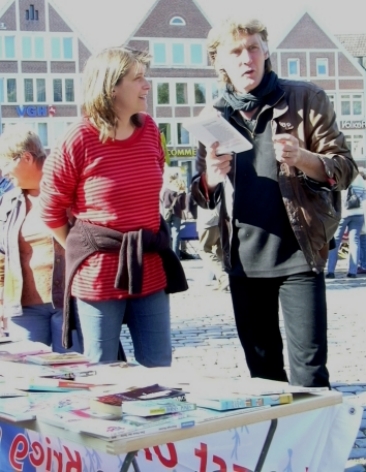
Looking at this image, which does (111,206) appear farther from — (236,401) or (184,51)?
(184,51)

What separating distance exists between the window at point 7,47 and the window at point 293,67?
59.6 ft

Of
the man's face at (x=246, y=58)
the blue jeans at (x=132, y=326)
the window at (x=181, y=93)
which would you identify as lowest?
the blue jeans at (x=132, y=326)

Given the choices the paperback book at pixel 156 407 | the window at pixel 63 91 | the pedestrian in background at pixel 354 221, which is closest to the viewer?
the paperback book at pixel 156 407

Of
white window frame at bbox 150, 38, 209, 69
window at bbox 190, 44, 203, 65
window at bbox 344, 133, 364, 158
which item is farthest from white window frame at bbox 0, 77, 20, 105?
window at bbox 344, 133, 364, 158

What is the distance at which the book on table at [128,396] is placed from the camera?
2.61m

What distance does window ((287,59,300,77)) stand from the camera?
5847cm

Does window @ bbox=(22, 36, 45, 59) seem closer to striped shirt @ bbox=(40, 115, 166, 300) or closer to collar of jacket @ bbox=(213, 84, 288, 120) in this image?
striped shirt @ bbox=(40, 115, 166, 300)

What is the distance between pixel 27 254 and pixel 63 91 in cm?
5170

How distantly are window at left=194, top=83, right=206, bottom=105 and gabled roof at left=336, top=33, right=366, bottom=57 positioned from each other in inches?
565

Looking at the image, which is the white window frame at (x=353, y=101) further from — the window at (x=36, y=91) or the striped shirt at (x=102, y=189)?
the striped shirt at (x=102, y=189)

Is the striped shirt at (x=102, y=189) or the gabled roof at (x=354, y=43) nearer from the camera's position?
the striped shirt at (x=102, y=189)

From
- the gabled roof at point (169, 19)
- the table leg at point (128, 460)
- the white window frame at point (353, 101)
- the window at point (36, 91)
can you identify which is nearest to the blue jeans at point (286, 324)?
the table leg at point (128, 460)

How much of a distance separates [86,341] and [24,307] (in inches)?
37.8

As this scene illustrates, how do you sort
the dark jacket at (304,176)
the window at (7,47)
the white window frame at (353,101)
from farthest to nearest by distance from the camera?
the white window frame at (353,101) < the window at (7,47) < the dark jacket at (304,176)
